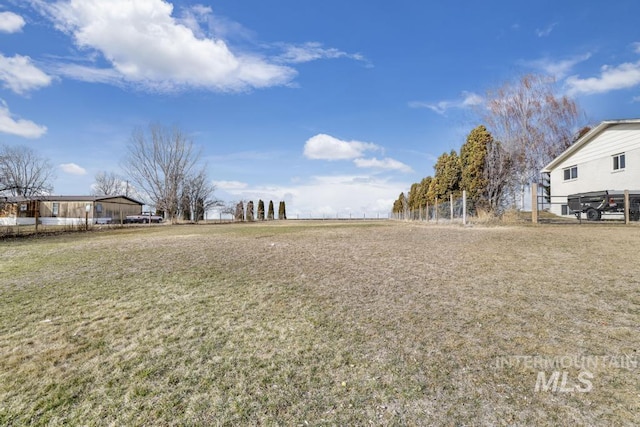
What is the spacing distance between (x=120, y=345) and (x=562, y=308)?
5.46 meters

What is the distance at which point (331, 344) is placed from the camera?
349 centimetres

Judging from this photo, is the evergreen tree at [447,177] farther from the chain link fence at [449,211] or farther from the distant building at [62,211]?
the distant building at [62,211]

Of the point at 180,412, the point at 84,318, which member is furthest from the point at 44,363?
the point at 180,412

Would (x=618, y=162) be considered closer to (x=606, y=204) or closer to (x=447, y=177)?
(x=606, y=204)

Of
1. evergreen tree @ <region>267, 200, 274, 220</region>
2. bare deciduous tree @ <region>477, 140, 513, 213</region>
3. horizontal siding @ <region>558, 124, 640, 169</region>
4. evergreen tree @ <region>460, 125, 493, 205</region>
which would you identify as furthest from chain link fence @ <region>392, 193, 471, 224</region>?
evergreen tree @ <region>267, 200, 274, 220</region>

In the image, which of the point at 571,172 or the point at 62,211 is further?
the point at 62,211

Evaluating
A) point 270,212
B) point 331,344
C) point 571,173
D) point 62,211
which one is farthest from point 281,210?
point 331,344

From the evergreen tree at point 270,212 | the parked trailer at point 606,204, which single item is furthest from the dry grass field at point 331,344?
the evergreen tree at point 270,212

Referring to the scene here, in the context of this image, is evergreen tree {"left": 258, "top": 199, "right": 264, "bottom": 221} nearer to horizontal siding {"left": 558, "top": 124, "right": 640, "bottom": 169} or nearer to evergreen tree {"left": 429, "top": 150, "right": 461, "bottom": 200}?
evergreen tree {"left": 429, "top": 150, "right": 461, "bottom": 200}

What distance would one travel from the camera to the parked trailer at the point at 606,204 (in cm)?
1478

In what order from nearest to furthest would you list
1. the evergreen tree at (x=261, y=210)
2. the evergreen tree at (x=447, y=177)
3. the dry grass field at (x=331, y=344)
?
the dry grass field at (x=331, y=344) < the evergreen tree at (x=447, y=177) < the evergreen tree at (x=261, y=210)

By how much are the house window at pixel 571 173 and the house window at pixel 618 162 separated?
3.26 meters

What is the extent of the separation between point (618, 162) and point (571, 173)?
164 inches

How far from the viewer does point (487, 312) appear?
4188 millimetres
